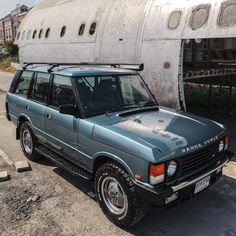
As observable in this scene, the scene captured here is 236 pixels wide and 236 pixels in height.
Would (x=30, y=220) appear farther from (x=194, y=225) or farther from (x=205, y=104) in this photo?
(x=205, y=104)

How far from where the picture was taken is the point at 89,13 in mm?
10492

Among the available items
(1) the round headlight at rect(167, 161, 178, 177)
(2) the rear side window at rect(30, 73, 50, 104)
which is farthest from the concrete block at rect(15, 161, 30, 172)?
(1) the round headlight at rect(167, 161, 178, 177)

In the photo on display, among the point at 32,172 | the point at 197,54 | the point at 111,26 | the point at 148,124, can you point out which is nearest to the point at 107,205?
the point at 148,124

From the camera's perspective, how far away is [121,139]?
4066 millimetres

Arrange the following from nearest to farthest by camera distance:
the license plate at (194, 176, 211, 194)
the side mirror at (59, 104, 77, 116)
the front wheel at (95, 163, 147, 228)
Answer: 1. the front wheel at (95, 163, 147, 228)
2. the license plate at (194, 176, 211, 194)
3. the side mirror at (59, 104, 77, 116)

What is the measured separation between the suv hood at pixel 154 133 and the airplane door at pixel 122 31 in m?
3.88

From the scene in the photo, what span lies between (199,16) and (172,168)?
13.6 feet

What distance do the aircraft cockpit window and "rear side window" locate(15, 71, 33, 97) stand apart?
3506mm

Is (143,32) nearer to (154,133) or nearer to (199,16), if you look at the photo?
(199,16)

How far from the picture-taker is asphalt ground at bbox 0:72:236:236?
4289 mm

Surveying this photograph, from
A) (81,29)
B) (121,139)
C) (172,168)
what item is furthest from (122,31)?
(172,168)

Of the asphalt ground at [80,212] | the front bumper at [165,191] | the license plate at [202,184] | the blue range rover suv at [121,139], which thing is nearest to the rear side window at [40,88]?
the blue range rover suv at [121,139]

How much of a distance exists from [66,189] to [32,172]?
1.10 meters

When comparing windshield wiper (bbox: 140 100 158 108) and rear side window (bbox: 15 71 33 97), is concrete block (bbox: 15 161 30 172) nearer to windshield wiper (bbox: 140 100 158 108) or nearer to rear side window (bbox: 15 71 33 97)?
rear side window (bbox: 15 71 33 97)
